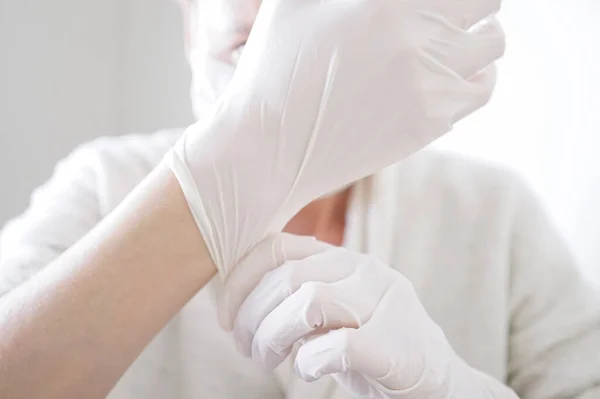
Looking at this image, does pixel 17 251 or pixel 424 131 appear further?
pixel 17 251

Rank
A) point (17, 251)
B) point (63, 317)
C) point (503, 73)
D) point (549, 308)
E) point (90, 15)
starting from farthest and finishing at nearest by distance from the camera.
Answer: point (90, 15), point (503, 73), point (549, 308), point (17, 251), point (63, 317)

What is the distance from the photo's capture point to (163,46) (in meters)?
1.30

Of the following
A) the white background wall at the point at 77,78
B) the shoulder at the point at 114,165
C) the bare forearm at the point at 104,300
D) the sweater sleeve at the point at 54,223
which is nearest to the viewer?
the bare forearm at the point at 104,300

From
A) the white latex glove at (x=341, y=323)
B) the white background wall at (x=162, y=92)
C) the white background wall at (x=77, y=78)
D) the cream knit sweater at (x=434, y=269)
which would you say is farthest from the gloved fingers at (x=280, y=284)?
the white background wall at (x=77, y=78)

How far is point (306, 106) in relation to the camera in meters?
0.49

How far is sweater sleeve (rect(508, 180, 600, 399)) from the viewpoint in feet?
2.26

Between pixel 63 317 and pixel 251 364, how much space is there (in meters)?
0.30

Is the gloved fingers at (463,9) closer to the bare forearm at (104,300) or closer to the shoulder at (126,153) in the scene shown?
the bare forearm at (104,300)

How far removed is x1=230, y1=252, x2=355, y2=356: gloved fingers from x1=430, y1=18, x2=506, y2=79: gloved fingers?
0.20m

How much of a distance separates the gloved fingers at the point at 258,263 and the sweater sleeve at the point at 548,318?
0.38 metres

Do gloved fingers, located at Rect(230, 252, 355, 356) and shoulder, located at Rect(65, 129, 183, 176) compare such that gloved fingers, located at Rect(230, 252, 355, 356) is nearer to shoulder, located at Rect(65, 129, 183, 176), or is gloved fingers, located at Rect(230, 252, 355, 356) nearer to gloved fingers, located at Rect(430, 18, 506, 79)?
gloved fingers, located at Rect(430, 18, 506, 79)

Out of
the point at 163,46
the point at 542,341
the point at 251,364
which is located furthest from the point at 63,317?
the point at 163,46

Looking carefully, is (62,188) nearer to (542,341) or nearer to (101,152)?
(101,152)

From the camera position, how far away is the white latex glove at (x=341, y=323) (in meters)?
0.47
